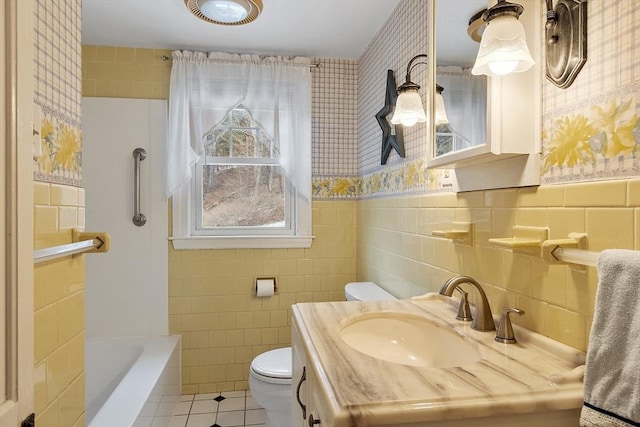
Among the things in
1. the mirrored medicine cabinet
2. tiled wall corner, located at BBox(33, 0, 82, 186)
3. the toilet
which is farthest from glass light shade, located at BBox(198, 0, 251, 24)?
the toilet

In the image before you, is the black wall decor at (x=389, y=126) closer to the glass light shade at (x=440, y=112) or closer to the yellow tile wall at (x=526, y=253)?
the yellow tile wall at (x=526, y=253)

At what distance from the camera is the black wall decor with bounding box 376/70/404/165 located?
198cm

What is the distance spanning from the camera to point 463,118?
4.11 feet

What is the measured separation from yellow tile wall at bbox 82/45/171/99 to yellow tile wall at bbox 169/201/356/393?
107 centimetres

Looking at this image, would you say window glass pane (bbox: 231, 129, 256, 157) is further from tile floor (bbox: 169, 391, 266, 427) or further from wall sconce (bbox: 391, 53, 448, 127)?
tile floor (bbox: 169, 391, 266, 427)

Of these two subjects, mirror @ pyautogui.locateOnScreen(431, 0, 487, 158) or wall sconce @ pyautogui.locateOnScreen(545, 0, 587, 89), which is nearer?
wall sconce @ pyautogui.locateOnScreen(545, 0, 587, 89)

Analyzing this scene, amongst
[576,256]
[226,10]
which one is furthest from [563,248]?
[226,10]

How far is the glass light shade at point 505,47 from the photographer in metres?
0.97

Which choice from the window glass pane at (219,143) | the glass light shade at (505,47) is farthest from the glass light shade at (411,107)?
the window glass pane at (219,143)

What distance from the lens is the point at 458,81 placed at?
1271mm

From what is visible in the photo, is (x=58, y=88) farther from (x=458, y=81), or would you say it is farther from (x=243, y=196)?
(x=243, y=196)

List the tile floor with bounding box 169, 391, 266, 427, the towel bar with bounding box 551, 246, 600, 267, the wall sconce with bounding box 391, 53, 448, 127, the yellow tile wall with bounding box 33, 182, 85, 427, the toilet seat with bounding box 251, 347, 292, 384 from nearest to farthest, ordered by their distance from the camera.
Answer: the towel bar with bounding box 551, 246, 600, 267, the yellow tile wall with bounding box 33, 182, 85, 427, the wall sconce with bounding box 391, 53, 448, 127, the toilet seat with bounding box 251, 347, 292, 384, the tile floor with bounding box 169, 391, 266, 427

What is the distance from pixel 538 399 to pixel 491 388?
0.26ft

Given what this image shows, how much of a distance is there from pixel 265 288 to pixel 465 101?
70.7 inches
